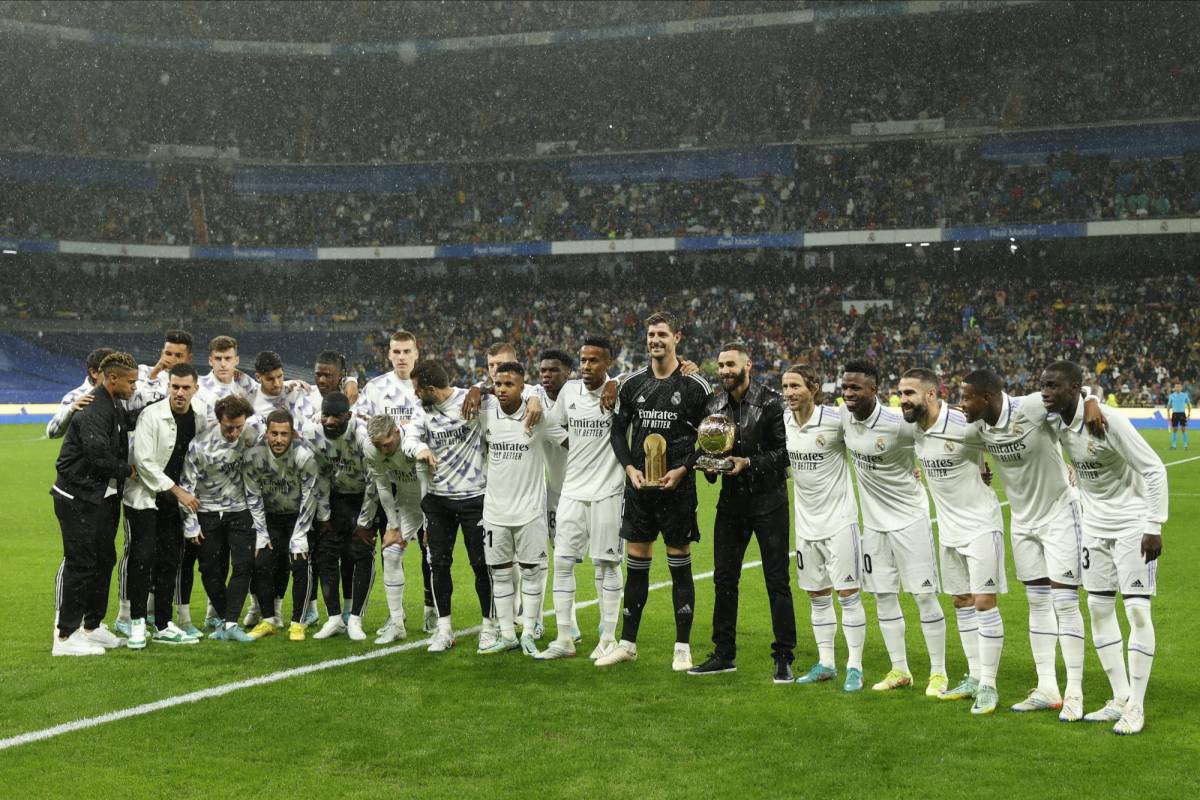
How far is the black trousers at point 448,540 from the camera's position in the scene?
8.86m

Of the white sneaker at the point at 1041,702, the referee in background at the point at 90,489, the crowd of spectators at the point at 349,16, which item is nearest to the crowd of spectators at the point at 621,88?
the crowd of spectators at the point at 349,16

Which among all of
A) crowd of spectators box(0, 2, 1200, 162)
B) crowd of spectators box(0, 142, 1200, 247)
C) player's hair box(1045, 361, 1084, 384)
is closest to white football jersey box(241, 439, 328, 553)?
player's hair box(1045, 361, 1084, 384)

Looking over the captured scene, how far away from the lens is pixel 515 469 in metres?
8.70

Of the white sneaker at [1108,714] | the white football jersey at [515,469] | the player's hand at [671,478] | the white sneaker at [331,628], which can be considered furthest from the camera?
the white sneaker at [331,628]

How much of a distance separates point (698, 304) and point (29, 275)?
2648 centimetres

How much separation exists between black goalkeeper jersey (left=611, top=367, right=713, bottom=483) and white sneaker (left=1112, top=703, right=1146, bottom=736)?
9.87 feet

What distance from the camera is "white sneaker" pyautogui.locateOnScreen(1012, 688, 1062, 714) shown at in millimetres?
7016

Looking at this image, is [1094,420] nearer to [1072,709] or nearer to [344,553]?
[1072,709]

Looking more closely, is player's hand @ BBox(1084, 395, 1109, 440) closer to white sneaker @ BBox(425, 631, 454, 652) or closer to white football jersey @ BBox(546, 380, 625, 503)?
white football jersey @ BBox(546, 380, 625, 503)

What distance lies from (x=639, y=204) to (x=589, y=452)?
37.9m

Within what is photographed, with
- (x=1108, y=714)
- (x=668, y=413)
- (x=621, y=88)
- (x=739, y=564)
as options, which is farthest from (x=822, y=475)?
(x=621, y=88)

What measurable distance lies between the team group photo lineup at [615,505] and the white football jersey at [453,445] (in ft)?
0.06

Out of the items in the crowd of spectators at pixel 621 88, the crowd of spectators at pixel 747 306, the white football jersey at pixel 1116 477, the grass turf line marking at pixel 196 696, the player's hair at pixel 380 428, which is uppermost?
the crowd of spectators at pixel 621 88

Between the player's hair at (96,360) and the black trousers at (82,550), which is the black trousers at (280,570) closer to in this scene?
the black trousers at (82,550)
